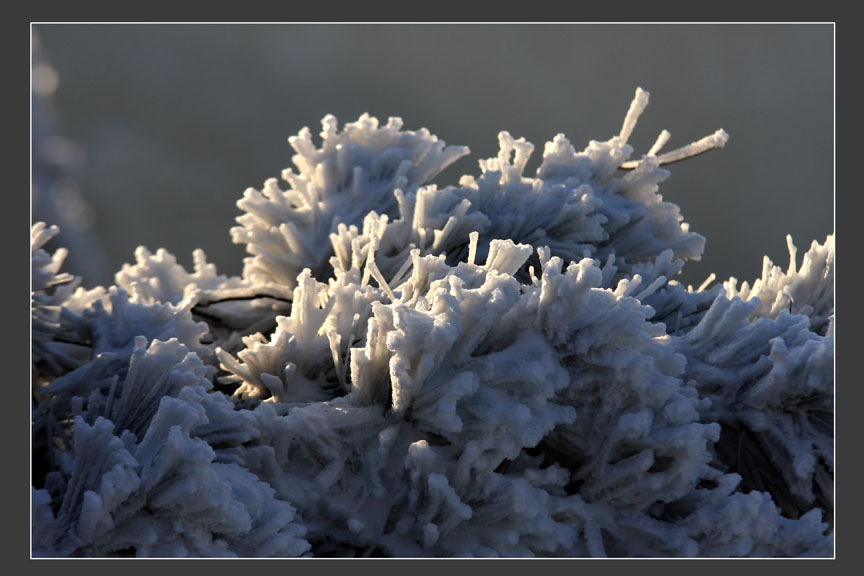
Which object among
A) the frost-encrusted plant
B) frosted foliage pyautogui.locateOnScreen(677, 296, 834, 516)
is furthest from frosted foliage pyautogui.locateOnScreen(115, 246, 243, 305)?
frosted foliage pyautogui.locateOnScreen(677, 296, 834, 516)

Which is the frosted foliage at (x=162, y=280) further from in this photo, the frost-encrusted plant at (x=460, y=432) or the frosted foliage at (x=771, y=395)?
the frosted foliage at (x=771, y=395)

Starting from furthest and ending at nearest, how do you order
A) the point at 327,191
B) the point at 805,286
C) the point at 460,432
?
the point at 327,191, the point at 805,286, the point at 460,432

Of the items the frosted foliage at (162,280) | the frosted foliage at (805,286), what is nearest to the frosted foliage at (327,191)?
the frosted foliage at (162,280)

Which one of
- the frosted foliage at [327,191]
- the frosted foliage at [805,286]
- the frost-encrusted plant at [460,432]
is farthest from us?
the frosted foliage at [327,191]

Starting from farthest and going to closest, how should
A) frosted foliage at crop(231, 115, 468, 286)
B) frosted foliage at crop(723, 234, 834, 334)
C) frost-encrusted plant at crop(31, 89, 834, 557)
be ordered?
1. frosted foliage at crop(231, 115, 468, 286)
2. frosted foliage at crop(723, 234, 834, 334)
3. frost-encrusted plant at crop(31, 89, 834, 557)

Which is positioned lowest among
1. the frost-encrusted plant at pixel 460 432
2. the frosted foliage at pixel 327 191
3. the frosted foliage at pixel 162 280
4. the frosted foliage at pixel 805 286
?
the frost-encrusted plant at pixel 460 432

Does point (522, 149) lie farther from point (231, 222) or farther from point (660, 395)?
point (231, 222)

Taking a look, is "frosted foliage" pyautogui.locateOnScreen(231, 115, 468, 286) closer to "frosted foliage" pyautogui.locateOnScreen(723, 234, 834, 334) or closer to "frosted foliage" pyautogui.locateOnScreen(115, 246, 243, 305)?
"frosted foliage" pyautogui.locateOnScreen(115, 246, 243, 305)

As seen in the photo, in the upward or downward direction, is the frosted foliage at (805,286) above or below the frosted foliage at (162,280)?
below

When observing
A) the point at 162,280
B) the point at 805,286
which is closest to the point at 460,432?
the point at 805,286

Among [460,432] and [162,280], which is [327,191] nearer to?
[162,280]

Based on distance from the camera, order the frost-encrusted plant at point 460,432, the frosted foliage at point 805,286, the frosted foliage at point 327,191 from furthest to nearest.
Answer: the frosted foliage at point 327,191, the frosted foliage at point 805,286, the frost-encrusted plant at point 460,432
